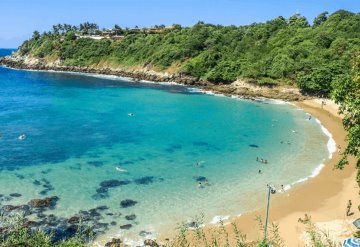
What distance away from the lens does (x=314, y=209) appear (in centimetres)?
3306

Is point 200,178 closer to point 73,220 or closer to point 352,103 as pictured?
point 73,220

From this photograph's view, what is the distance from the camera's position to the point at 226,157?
152 ft

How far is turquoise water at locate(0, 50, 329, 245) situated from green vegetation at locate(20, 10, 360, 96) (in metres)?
17.4

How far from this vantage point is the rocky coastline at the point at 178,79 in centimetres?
9311

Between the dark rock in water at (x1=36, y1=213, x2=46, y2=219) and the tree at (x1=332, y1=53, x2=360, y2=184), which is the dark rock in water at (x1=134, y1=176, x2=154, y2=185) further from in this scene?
the tree at (x1=332, y1=53, x2=360, y2=184)

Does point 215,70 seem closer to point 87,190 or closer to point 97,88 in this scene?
point 97,88

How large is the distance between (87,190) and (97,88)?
71668mm

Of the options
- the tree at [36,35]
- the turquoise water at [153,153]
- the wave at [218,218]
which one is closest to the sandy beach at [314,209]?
the wave at [218,218]

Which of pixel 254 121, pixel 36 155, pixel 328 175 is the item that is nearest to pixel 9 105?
pixel 36 155

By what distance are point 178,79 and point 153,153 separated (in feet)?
235

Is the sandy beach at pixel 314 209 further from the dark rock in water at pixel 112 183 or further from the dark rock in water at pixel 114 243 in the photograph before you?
the dark rock in water at pixel 112 183

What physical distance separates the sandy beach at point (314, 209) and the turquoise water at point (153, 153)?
5.98 feet

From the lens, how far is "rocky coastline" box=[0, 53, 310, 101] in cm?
9311

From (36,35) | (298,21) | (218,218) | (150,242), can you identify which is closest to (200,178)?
(218,218)
